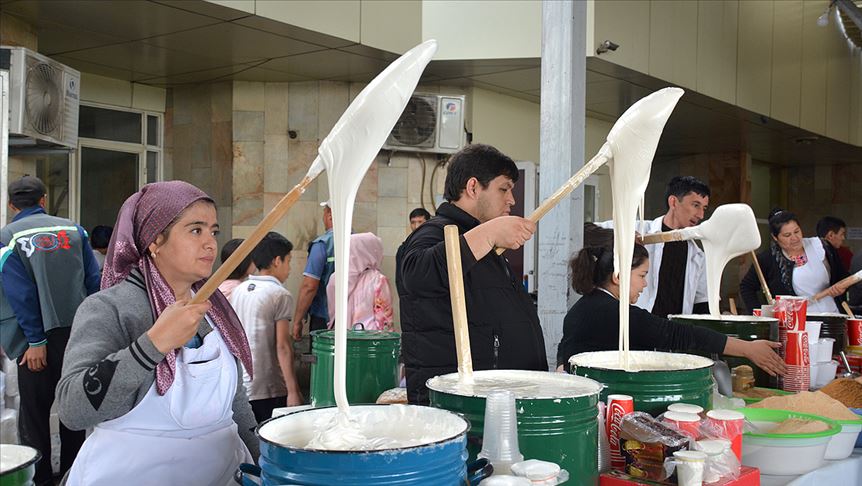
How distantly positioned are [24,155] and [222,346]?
13.1ft

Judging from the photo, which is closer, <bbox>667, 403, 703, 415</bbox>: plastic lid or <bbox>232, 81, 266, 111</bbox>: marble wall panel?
<bbox>667, 403, 703, 415</bbox>: plastic lid

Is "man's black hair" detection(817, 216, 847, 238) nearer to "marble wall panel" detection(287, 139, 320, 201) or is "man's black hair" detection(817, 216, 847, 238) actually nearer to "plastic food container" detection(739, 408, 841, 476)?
"marble wall panel" detection(287, 139, 320, 201)

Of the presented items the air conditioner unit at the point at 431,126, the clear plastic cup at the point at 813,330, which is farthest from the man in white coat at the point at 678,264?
the air conditioner unit at the point at 431,126

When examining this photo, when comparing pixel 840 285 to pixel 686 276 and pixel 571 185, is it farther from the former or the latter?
pixel 571 185

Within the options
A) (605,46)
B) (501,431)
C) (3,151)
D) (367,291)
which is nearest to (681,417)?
(501,431)

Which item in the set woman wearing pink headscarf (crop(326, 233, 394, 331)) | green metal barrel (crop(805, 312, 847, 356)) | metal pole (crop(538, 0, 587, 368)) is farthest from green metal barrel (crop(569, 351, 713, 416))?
woman wearing pink headscarf (crop(326, 233, 394, 331))

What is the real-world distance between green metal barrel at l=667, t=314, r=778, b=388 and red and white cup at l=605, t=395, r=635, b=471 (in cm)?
115

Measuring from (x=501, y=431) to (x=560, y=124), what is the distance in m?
2.01

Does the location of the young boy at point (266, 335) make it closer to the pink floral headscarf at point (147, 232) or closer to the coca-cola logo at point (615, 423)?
the pink floral headscarf at point (147, 232)

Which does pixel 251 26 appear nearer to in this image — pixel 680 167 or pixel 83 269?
pixel 83 269

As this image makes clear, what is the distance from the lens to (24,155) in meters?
5.17

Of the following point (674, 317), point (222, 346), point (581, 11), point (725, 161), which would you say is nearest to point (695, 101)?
point (725, 161)

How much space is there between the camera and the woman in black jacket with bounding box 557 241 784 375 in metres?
2.59

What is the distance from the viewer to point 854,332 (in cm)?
342
